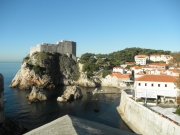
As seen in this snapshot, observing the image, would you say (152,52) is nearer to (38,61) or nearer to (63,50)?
(63,50)

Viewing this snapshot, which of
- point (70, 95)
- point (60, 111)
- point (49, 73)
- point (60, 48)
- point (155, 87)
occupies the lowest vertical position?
point (60, 111)

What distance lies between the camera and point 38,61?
238 feet

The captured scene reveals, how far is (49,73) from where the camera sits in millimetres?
70938

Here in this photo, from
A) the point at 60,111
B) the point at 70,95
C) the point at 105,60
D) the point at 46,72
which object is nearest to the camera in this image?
the point at 60,111

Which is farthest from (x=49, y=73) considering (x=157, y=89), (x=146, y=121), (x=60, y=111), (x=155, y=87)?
(x=146, y=121)

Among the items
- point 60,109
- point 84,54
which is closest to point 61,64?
point 84,54

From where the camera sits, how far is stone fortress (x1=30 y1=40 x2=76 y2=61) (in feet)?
281

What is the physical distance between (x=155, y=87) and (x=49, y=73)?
49.2m

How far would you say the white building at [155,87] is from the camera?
2856 centimetres

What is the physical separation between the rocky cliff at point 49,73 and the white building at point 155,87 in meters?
36.3

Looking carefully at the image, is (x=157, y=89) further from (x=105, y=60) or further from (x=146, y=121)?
(x=105, y=60)

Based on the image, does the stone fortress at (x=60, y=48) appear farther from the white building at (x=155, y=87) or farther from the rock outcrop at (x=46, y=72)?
the white building at (x=155, y=87)

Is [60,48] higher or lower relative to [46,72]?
higher

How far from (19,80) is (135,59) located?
190ft
